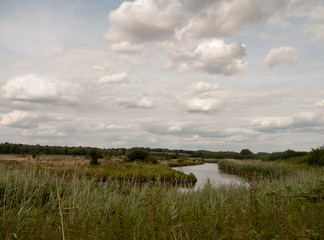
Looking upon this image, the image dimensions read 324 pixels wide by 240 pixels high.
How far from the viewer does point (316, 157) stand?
20.8m

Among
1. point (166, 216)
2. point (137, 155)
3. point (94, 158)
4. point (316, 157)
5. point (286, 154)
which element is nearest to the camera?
Result: point (166, 216)

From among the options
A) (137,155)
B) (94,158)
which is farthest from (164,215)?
(137,155)

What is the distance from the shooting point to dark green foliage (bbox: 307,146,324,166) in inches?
786

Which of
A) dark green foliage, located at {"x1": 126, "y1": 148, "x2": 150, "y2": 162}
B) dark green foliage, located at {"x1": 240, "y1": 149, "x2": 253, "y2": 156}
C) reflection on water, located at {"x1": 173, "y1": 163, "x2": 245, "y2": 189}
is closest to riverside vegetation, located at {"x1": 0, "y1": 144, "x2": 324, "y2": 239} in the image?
reflection on water, located at {"x1": 173, "y1": 163, "x2": 245, "y2": 189}

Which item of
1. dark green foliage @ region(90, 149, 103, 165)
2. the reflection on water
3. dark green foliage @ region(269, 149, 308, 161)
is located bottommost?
the reflection on water

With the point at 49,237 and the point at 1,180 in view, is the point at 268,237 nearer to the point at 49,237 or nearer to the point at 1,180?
the point at 49,237

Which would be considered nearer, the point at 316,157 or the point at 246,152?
the point at 316,157

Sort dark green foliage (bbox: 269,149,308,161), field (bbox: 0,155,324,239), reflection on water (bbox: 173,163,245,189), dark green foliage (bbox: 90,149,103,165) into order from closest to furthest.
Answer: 1. field (bbox: 0,155,324,239)
2. reflection on water (bbox: 173,163,245,189)
3. dark green foliage (bbox: 90,149,103,165)
4. dark green foliage (bbox: 269,149,308,161)

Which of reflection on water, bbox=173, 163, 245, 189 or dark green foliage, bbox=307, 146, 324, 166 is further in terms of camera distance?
dark green foliage, bbox=307, 146, 324, 166

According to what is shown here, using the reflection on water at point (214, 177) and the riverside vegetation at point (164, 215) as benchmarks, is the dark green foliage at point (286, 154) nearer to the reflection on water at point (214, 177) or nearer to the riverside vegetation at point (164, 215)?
the reflection on water at point (214, 177)

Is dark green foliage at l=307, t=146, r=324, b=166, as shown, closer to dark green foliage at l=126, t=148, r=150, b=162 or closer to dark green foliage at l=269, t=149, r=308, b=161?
dark green foliage at l=269, t=149, r=308, b=161

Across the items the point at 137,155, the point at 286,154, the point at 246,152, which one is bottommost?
the point at 137,155

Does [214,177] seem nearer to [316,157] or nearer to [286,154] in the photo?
[316,157]

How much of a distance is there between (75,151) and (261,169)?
50.4 m
